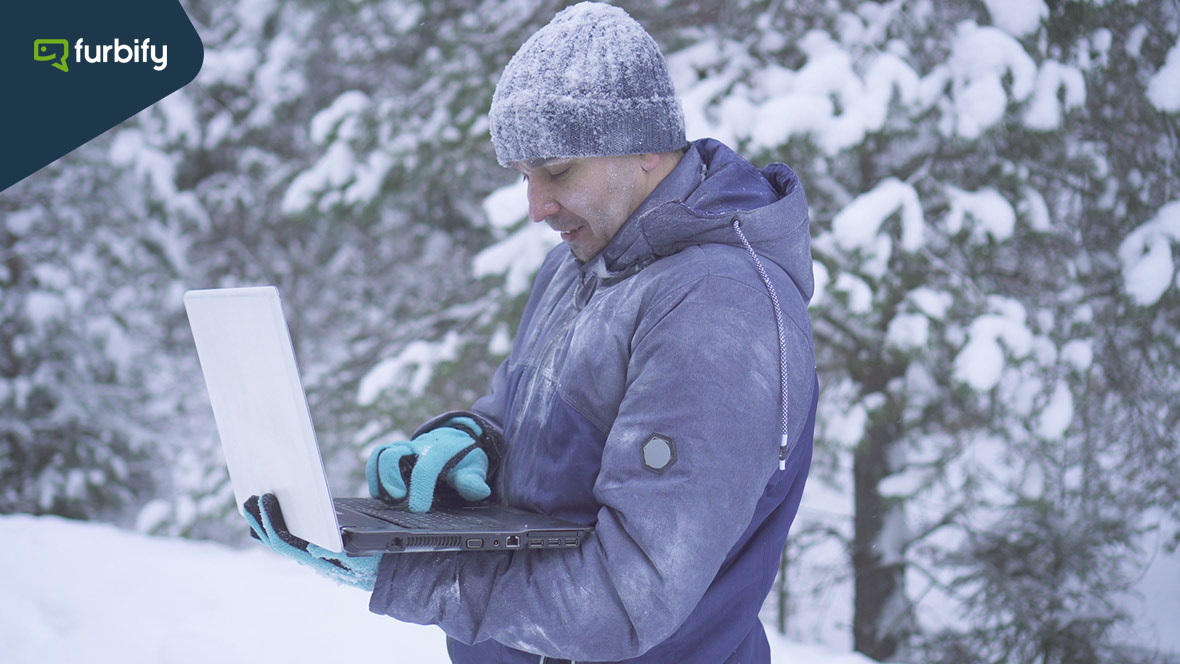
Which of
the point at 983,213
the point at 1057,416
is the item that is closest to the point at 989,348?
the point at 1057,416

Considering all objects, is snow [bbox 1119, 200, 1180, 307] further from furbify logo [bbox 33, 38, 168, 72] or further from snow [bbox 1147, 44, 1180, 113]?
furbify logo [bbox 33, 38, 168, 72]

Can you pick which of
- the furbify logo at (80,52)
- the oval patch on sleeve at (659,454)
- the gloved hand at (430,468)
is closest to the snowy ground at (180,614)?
the gloved hand at (430,468)

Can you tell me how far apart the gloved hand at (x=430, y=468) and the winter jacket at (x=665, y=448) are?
0.09 m

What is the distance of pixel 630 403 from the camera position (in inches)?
49.5

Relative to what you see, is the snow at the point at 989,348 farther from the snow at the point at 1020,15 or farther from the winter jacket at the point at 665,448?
the winter jacket at the point at 665,448

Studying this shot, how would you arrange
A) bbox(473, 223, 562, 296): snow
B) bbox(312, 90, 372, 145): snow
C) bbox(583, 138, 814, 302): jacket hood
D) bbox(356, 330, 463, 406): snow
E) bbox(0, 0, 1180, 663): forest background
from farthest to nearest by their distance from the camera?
bbox(312, 90, 372, 145): snow → bbox(356, 330, 463, 406): snow → bbox(473, 223, 562, 296): snow → bbox(0, 0, 1180, 663): forest background → bbox(583, 138, 814, 302): jacket hood

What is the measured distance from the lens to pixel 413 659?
11.8ft

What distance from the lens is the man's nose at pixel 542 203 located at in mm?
1557

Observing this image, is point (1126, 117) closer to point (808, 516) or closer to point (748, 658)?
point (808, 516)

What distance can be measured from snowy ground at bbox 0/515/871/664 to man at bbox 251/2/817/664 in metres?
2.16

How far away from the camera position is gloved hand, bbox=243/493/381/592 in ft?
4.31

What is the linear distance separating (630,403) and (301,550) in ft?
1.76

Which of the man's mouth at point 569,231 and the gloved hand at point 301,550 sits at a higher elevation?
the man's mouth at point 569,231

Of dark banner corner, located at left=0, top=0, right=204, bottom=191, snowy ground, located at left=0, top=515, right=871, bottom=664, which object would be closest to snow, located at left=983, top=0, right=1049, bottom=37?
snowy ground, located at left=0, top=515, right=871, bottom=664
